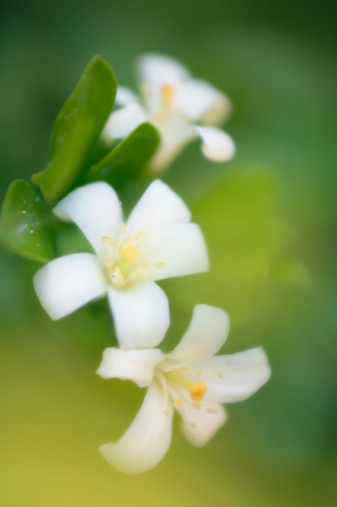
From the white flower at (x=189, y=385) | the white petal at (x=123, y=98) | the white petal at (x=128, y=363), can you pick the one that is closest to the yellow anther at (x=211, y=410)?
the white flower at (x=189, y=385)

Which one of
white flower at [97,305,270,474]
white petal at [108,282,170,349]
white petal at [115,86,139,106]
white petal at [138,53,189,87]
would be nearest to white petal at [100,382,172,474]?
white flower at [97,305,270,474]

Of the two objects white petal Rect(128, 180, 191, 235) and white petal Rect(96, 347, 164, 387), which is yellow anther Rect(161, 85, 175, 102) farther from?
white petal Rect(96, 347, 164, 387)

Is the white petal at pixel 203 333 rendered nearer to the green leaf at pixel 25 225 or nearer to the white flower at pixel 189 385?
the white flower at pixel 189 385

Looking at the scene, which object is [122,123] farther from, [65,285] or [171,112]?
[65,285]

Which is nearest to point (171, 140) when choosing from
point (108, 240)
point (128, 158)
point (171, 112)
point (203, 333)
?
point (171, 112)

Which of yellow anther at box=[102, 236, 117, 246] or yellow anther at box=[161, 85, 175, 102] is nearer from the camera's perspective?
yellow anther at box=[102, 236, 117, 246]
